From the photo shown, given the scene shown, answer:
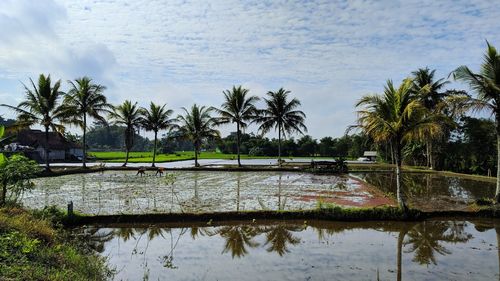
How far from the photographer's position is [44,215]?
1021 centimetres

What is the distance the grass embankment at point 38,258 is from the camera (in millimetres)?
5203

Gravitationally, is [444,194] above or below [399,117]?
below

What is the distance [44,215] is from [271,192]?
371 inches

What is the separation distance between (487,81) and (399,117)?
3598 millimetres

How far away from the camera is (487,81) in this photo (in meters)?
13.0

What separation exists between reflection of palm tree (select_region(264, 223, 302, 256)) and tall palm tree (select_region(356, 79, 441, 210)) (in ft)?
12.4

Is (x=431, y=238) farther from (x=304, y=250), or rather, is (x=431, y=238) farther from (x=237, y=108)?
(x=237, y=108)

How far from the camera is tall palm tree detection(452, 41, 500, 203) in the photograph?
42.7ft

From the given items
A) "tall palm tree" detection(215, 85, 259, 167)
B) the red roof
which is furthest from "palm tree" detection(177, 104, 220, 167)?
the red roof

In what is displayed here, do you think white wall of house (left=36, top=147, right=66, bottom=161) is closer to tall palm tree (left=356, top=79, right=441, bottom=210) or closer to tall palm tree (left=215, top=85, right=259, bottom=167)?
tall palm tree (left=215, top=85, right=259, bottom=167)

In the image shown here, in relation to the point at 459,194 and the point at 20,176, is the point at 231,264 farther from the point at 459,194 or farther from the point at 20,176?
the point at 459,194

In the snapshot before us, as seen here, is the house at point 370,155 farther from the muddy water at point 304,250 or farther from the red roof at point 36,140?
the muddy water at point 304,250

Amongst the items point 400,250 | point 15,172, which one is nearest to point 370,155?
point 400,250

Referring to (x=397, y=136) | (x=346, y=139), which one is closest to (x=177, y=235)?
(x=397, y=136)
